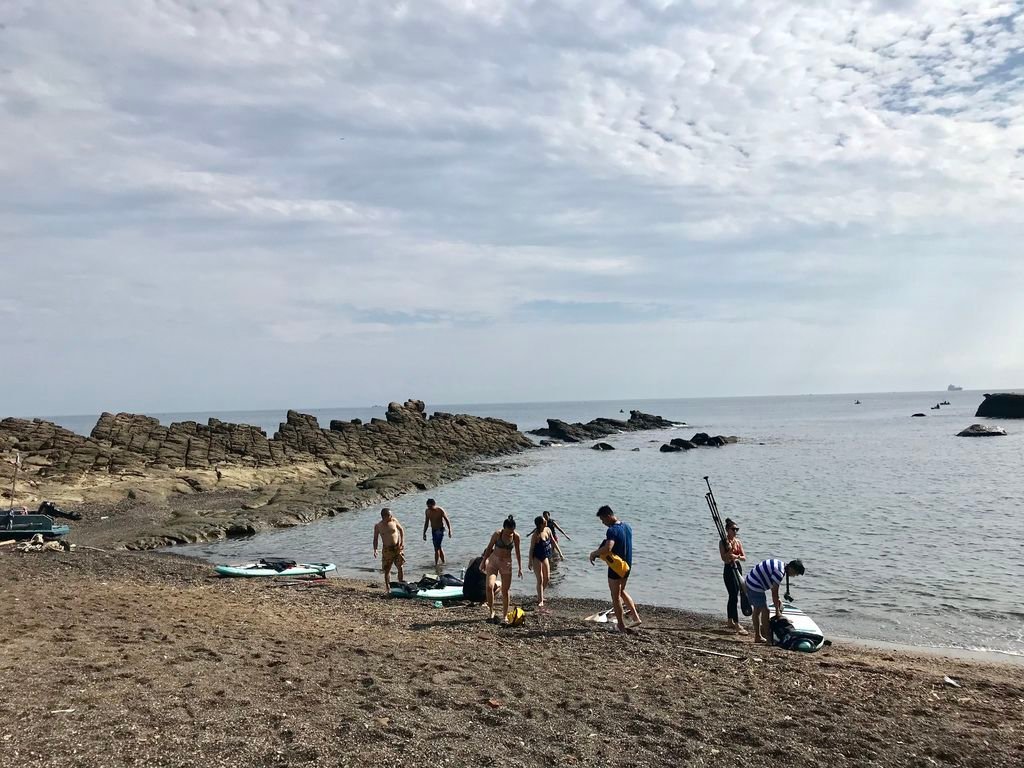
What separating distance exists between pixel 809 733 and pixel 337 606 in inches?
347

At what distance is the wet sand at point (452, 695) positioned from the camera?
20.2 ft

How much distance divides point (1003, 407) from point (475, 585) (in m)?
118

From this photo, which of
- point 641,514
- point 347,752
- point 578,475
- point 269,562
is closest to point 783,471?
point 578,475

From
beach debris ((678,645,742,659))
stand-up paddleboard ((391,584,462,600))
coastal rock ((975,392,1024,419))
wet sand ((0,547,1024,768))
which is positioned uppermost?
coastal rock ((975,392,1024,419))

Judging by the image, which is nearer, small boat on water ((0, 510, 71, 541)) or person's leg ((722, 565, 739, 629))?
person's leg ((722, 565, 739, 629))

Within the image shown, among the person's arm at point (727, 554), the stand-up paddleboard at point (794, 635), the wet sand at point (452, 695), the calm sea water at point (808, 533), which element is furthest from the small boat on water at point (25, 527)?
the stand-up paddleboard at point (794, 635)

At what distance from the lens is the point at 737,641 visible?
11047 mm

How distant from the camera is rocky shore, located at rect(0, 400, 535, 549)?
25.8 meters

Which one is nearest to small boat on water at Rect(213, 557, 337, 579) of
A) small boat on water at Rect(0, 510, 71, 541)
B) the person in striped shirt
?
small boat on water at Rect(0, 510, 71, 541)

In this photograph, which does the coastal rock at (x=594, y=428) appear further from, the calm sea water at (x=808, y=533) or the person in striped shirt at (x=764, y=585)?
the person in striped shirt at (x=764, y=585)

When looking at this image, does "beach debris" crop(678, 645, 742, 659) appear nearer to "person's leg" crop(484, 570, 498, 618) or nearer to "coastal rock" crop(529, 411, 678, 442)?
"person's leg" crop(484, 570, 498, 618)

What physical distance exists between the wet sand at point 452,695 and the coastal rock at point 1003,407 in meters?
113

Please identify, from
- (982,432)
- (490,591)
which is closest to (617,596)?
(490,591)

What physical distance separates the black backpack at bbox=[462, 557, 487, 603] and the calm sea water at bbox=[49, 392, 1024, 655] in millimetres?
2802
